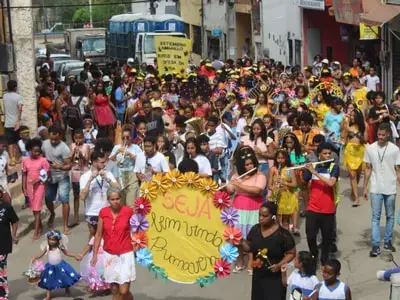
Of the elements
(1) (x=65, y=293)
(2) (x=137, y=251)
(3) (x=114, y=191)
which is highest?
(3) (x=114, y=191)

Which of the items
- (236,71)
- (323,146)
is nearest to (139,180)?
(323,146)

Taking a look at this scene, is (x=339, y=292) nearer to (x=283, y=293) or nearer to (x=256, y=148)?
(x=283, y=293)

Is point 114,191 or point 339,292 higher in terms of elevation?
point 114,191

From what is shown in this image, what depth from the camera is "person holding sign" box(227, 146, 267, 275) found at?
10500mm

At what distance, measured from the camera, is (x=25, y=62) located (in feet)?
61.5

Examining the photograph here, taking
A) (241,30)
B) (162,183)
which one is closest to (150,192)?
(162,183)

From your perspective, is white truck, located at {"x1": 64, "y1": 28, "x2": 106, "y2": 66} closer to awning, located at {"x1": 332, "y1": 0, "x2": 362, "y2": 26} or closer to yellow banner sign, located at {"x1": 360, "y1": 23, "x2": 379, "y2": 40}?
awning, located at {"x1": 332, "y1": 0, "x2": 362, "y2": 26}

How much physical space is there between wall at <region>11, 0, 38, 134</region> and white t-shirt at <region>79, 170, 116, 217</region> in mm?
7814

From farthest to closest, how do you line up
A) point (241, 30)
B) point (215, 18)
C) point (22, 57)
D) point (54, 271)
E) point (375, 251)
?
1. point (215, 18)
2. point (241, 30)
3. point (22, 57)
4. point (375, 251)
5. point (54, 271)

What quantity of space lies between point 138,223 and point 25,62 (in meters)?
10.2

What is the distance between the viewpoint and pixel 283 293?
8555mm

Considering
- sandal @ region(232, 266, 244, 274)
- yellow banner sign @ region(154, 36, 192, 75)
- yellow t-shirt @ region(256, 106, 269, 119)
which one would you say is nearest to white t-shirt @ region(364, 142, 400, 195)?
sandal @ region(232, 266, 244, 274)

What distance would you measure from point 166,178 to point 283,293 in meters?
1.75

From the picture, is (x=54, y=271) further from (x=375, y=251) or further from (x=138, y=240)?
(x=375, y=251)
